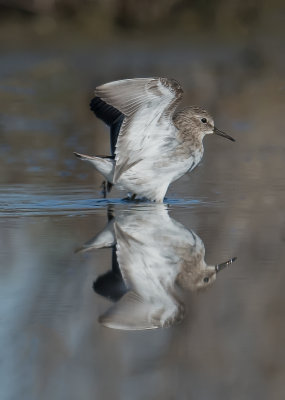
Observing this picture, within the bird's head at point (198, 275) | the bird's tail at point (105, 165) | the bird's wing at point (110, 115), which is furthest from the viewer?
the bird's wing at point (110, 115)

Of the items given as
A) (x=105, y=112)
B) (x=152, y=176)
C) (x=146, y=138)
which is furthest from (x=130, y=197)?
(x=105, y=112)

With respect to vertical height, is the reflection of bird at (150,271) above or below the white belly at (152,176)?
above

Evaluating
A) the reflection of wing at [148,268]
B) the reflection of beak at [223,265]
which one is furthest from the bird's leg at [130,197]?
the reflection of beak at [223,265]

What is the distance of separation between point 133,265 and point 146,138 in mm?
2524

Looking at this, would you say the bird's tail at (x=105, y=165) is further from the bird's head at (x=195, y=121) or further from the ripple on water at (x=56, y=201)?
the bird's head at (x=195, y=121)

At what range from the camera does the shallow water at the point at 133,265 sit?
447 cm

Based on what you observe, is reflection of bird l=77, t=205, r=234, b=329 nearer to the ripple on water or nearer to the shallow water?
the shallow water

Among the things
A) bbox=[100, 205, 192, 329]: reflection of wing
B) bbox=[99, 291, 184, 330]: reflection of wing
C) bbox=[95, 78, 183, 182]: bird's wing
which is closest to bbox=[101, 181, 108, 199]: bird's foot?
bbox=[95, 78, 183, 182]: bird's wing

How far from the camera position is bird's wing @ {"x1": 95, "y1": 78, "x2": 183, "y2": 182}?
313 inches

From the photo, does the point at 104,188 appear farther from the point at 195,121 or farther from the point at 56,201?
the point at 195,121

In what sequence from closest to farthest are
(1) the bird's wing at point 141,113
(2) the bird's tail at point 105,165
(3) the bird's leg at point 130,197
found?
1. (1) the bird's wing at point 141,113
2. (2) the bird's tail at point 105,165
3. (3) the bird's leg at point 130,197

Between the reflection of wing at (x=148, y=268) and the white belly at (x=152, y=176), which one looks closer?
the reflection of wing at (x=148, y=268)

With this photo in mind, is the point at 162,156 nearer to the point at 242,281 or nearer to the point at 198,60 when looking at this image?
the point at 242,281

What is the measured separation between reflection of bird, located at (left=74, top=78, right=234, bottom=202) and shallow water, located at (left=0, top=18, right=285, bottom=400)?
227mm
